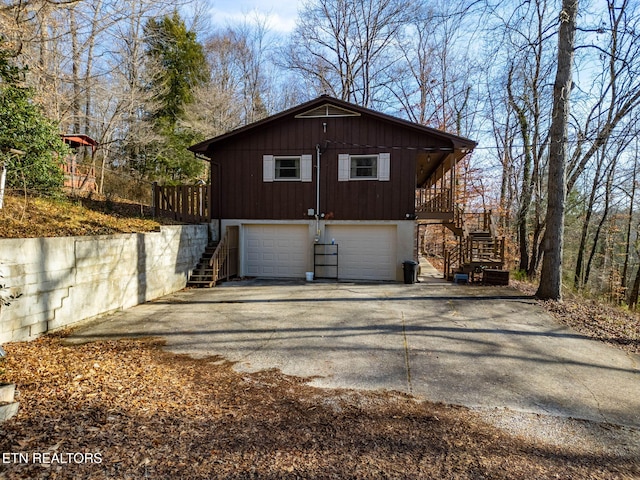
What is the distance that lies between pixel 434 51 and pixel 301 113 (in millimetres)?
13493

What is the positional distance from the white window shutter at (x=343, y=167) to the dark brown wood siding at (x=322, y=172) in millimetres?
115

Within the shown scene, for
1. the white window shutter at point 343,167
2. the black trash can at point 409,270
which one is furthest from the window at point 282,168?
the black trash can at point 409,270

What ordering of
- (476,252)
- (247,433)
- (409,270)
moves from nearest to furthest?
(247,433) → (409,270) → (476,252)

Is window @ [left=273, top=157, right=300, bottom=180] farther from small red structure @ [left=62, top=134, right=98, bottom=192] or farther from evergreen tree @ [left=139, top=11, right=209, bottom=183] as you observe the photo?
evergreen tree @ [left=139, top=11, right=209, bottom=183]

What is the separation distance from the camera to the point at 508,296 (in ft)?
29.3

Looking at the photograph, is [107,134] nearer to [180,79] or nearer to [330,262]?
[180,79]

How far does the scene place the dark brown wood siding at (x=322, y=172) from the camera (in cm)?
1134

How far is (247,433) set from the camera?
274cm

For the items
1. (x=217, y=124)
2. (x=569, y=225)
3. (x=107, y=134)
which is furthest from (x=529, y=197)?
(x=107, y=134)

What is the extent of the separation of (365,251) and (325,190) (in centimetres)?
232

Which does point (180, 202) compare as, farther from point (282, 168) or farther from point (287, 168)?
point (287, 168)

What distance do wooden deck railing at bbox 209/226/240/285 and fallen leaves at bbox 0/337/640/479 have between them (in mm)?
6561

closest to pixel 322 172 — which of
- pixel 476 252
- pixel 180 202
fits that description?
pixel 180 202

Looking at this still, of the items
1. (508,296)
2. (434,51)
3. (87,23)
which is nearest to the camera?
(87,23)
